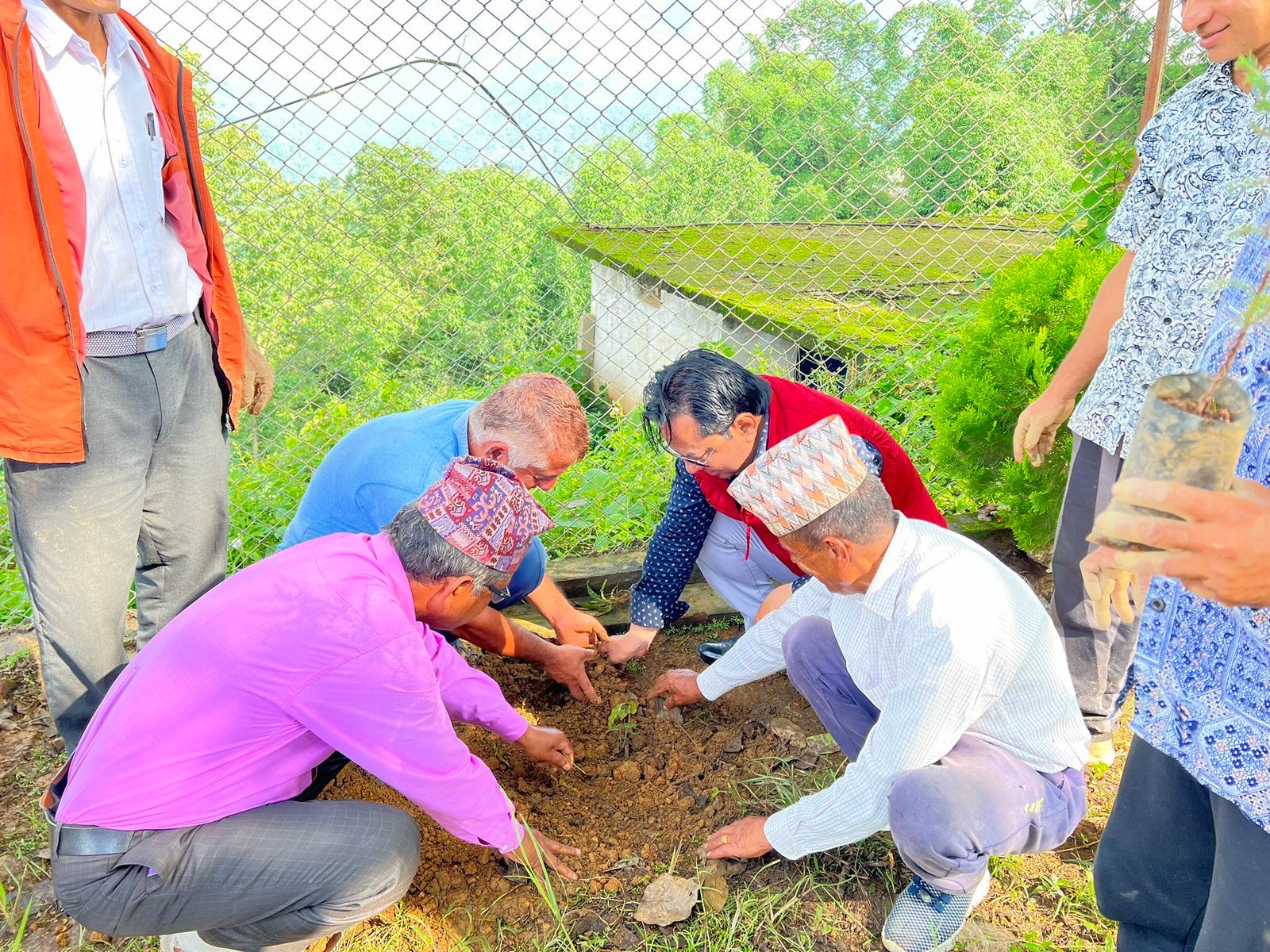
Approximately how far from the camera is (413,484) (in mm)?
2574

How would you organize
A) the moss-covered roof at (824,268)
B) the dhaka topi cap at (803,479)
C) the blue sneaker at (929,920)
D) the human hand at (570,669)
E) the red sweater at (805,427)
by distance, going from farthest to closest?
the moss-covered roof at (824,268) → the human hand at (570,669) → the red sweater at (805,427) → the blue sneaker at (929,920) → the dhaka topi cap at (803,479)

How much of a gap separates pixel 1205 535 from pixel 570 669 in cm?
240

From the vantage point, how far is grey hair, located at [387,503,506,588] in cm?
195

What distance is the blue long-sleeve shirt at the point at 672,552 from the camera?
3219 millimetres

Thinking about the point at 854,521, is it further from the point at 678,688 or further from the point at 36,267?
the point at 36,267

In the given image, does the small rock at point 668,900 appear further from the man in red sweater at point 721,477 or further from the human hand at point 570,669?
the man in red sweater at point 721,477

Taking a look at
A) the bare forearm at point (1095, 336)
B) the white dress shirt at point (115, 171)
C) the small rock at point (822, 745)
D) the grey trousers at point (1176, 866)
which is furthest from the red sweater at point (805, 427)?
the white dress shirt at point (115, 171)

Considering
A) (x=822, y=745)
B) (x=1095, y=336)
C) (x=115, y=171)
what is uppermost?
(x=1095, y=336)

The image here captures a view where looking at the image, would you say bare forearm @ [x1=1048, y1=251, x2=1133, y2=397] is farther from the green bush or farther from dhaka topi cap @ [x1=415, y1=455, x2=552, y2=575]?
dhaka topi cap @ [x1=415, y1=455, x2=552, y2=575]

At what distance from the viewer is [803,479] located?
6.13ft

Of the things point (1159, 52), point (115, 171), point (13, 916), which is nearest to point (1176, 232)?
point (1159, 52)

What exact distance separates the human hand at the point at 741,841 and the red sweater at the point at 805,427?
0.87 metres

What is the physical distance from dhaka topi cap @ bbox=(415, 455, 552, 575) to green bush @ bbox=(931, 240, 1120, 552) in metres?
2.13

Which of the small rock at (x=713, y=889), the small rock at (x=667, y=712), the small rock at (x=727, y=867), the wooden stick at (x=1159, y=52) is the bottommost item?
the small rock at (x=667, y=712)
